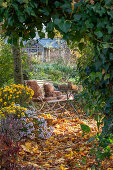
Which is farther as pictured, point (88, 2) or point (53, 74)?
point (53, 74)

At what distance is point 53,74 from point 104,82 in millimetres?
11682

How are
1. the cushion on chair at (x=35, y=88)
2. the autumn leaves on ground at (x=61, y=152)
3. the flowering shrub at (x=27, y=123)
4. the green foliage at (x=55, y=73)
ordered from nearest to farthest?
the autumn leaves on ground at (x=61, y=152), the flowering shrub at (x=27, y=123), the cushion on chair at (x=35, y=88), the green foliage at (x=55, y=73)

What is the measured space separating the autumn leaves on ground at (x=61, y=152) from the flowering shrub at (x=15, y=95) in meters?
1.28

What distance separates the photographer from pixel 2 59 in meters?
7.97

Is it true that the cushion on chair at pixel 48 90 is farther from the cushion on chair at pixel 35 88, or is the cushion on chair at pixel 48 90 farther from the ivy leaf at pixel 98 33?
the ivy leaf at pixel 98 33

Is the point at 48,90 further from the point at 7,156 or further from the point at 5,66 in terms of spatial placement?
the point at 7,156

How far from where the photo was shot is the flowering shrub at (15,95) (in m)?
5.52

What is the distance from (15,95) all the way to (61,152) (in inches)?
98.6

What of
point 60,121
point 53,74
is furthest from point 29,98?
point 53,74

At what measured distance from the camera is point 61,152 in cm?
363

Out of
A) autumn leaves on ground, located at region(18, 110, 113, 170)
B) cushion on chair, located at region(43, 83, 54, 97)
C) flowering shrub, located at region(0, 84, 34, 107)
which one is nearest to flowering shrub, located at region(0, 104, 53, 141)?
autumn leaves on ground, located at region(18, 110, 113, 170)

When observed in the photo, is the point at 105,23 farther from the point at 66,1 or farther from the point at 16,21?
the point at 16,21

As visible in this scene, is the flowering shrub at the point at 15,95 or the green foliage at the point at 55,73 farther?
the green foliage at the point at 55,73

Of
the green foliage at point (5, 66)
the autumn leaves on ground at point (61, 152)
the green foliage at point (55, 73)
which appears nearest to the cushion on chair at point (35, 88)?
the green foliage at point (5, 66)
